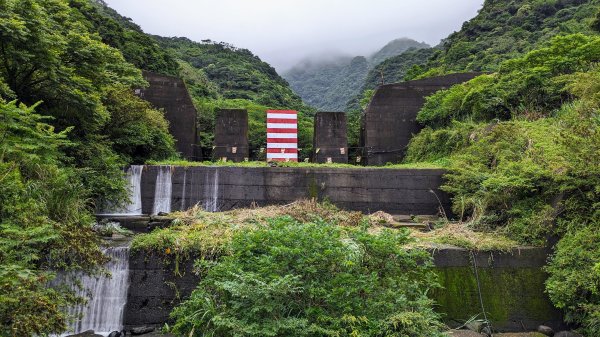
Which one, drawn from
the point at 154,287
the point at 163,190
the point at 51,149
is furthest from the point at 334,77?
the point at 154,287

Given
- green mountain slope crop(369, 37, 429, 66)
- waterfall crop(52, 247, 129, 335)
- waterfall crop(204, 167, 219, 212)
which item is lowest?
waterfall crop(52, 247, 129, 335)

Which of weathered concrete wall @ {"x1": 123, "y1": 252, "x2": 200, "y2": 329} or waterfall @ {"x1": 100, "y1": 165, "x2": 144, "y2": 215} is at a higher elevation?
waterfall @ {"x1": 100, "y1": 165, "x2": 144, "y2": 215}

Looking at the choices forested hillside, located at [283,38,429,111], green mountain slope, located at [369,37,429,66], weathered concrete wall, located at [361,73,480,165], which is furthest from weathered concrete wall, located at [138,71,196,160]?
green mountain slope, located at [369,37,429,66]

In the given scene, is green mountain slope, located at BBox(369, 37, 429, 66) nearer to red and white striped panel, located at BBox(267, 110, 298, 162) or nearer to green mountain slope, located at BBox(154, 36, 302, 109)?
green mountain slope, located at BBox(154, 36, 302, 109)

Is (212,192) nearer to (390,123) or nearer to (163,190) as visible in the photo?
(163,190)

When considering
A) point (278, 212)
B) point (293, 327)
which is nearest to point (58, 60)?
point (278, 212)

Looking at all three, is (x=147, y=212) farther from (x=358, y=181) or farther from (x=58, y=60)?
(x=358, y=181)

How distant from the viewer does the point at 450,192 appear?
10273 mm

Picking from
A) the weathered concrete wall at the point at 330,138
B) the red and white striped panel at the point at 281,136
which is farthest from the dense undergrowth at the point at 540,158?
the red and white striped panel at the point at 281,136

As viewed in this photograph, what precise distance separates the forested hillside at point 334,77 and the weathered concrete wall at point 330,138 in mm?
46941

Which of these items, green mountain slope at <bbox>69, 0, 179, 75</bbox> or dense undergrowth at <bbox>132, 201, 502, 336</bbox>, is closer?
dense undergrowth at <bbox>132, 201, 502, 336</bbox>

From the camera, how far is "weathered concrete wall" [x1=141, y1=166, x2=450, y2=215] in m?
10.6

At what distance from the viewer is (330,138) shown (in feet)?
48.4

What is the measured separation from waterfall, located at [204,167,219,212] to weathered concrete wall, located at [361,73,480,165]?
7.03 metres
